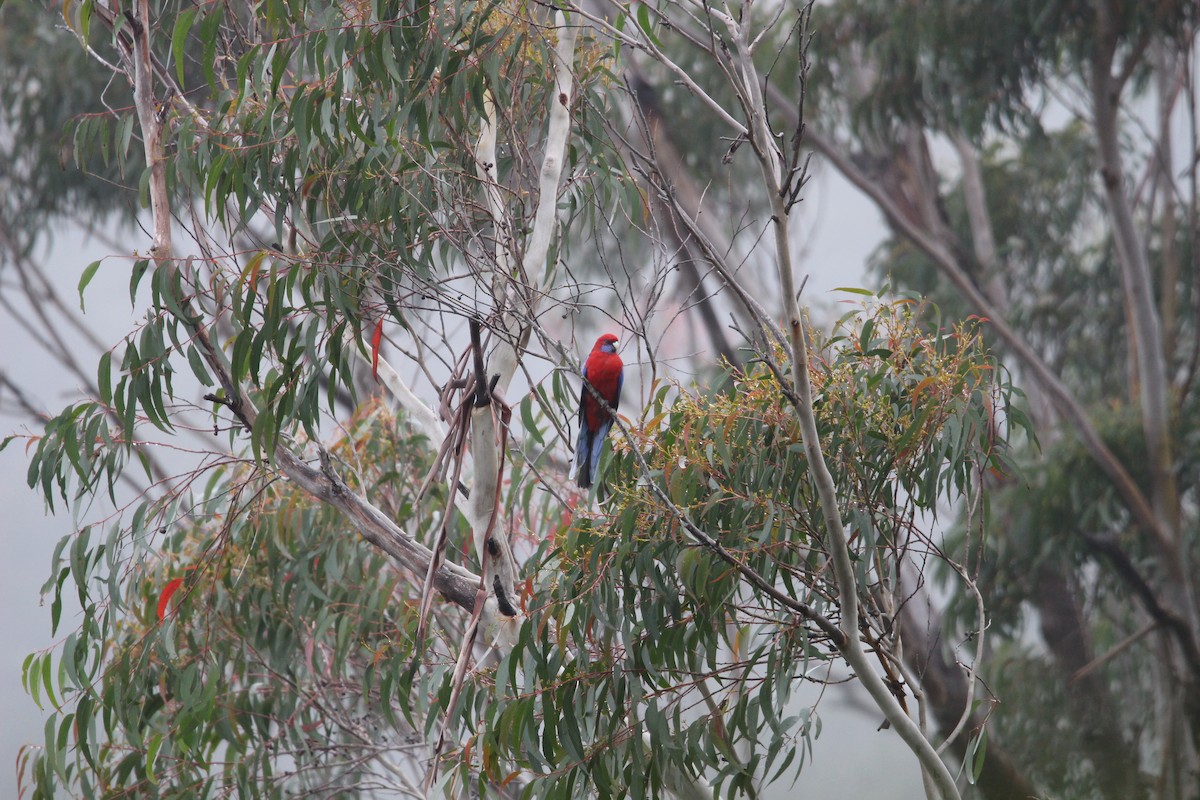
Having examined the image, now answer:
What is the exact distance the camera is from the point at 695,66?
5.54 metres

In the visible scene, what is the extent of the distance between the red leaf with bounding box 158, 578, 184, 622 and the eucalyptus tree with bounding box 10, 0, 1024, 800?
0.04ft

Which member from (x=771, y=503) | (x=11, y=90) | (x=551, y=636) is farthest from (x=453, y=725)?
(x=11, y=90)

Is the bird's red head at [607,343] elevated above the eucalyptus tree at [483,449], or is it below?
above

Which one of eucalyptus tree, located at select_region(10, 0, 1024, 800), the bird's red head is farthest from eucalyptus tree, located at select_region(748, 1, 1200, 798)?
eucalyptus tree, located at select_region(10, 0, 1024, 800)

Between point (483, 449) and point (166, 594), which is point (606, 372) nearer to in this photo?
point (483, 449)

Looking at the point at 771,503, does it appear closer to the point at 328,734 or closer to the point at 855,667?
the point at 855,667

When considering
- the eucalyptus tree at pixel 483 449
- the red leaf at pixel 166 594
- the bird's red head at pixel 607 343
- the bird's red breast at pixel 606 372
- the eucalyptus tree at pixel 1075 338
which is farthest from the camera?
the eucalyptus tree at pixel 1075 338

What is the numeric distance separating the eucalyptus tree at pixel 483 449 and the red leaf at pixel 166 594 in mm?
12

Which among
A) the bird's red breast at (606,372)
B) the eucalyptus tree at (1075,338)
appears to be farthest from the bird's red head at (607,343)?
the eucalyptus tree at (1075,338)

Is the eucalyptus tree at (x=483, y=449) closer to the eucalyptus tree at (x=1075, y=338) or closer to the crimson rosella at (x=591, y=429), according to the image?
the crimson rosella at (x=591, y=429)

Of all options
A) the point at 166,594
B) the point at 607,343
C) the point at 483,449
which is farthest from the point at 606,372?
the point at 166,594

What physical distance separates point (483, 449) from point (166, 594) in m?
0.82

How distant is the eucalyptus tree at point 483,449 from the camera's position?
5.98ft

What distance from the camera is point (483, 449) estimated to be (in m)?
2.27
